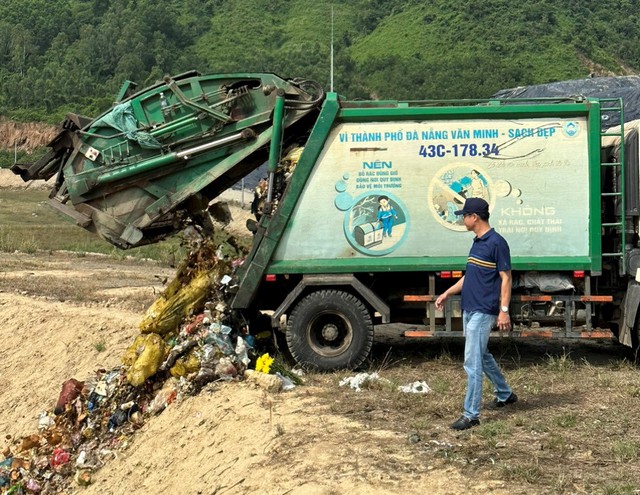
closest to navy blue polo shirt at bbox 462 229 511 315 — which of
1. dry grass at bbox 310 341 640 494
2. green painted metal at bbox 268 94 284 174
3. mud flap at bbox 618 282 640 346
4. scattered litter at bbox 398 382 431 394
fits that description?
dry grass at bbox 310 341 640 494

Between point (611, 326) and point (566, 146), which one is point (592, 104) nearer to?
point (566, 146)

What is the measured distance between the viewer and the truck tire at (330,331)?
8.58 meters

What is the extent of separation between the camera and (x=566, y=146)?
8375 mm

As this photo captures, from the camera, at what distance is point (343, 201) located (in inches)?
336

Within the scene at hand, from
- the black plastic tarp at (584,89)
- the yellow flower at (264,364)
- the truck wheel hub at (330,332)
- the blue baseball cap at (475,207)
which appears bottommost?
the yellow flower at (264,364)

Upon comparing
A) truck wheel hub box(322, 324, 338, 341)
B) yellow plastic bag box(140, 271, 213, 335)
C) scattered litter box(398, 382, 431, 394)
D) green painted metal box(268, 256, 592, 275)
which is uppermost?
green painted metal box(268, 256, 592, 275)

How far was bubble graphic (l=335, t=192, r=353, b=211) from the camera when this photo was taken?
8.52 m

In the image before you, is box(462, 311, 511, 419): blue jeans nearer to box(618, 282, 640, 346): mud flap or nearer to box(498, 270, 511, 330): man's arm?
box(498, 270, 511, 330): man's arm

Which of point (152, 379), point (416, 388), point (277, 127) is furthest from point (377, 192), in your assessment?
point (152, 379)

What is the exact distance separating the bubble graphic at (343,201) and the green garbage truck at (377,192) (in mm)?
14

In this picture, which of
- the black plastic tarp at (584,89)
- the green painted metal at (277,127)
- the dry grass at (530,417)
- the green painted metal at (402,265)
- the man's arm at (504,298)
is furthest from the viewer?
the black plastic tarp at (584,89)

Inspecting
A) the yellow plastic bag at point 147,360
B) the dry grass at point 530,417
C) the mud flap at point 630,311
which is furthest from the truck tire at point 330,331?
the mud flap at point 630,311

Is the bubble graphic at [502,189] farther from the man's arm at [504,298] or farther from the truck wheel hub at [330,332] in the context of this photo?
the man's arm at [504,298]

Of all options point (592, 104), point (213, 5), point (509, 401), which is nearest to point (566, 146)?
point (592, 104)
